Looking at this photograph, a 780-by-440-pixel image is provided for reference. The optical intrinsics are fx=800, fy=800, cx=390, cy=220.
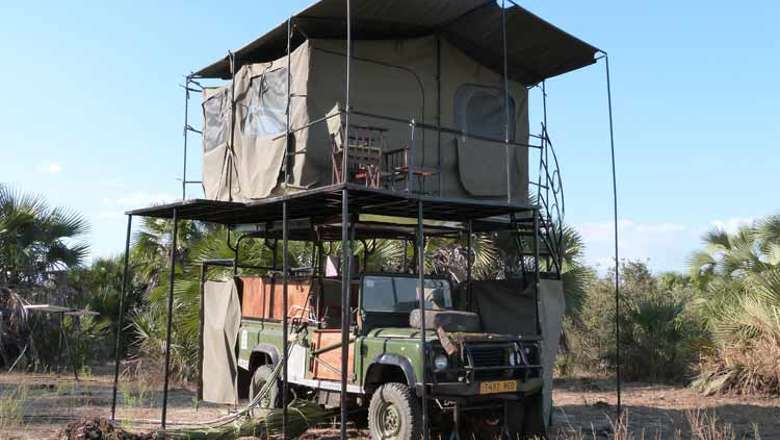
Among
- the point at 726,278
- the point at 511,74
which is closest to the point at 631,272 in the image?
the point at 726,278

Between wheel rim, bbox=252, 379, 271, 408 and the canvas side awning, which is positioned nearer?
the canvas side awning

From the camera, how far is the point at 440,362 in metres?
8.53

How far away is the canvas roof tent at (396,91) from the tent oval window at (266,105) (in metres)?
0.02

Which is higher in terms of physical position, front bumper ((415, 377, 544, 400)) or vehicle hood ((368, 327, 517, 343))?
vehicle hood ((368, 327, 517, 343))

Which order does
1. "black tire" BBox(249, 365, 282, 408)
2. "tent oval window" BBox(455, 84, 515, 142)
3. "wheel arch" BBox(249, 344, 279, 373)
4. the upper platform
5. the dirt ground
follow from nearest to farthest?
the upper platform < the dirt ground < "black tire" BBox(249, 365, 282, 408) < "wheel arch" BBox(249, 344, 279, 373) < "tent oval window" BBox(455, 84, 515, 142)

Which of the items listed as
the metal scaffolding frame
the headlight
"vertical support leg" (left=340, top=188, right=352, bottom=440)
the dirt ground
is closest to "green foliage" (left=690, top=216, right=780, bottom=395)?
the dirt ground

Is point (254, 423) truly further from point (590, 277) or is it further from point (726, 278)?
point (726, 278)

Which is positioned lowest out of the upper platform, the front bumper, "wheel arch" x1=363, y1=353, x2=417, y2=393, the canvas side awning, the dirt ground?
the dirt ground

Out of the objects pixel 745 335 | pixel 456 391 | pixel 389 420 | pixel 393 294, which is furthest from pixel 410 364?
pixel 745 335

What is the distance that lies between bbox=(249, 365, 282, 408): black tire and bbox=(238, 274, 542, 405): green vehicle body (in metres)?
0.40

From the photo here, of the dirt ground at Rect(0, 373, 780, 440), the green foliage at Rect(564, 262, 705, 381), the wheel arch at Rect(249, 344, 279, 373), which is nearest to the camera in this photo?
the dirt ground at Rect(0, 373, 780, 440)

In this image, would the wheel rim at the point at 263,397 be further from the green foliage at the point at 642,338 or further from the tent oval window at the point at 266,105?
the green foliage at the point at 642,338

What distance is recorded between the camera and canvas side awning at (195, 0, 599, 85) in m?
10.8

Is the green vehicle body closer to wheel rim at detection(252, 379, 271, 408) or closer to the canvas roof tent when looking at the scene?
wheel rim at detection(252, 379, 271, 408)
